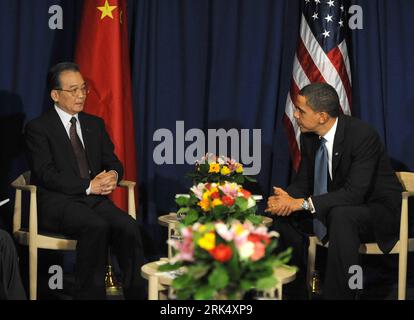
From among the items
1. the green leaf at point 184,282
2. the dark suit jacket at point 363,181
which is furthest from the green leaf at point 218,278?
the dark suit jacket at point 363,181

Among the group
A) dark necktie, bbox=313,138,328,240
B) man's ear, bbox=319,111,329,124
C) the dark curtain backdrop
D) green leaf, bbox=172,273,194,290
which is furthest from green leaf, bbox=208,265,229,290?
the dark curtain backdrop

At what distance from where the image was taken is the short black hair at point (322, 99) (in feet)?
14.4

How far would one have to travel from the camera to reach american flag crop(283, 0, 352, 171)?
5297mm

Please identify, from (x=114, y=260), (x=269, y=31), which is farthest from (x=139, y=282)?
(x=269, y=31)

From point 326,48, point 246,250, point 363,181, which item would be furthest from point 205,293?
point 326,48

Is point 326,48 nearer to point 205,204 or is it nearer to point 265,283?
point 205,204

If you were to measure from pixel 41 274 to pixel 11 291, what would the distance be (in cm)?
155

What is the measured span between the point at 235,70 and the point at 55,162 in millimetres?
1668

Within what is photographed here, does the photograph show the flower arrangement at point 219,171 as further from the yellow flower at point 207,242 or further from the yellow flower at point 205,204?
the yellow flower at point 207,242

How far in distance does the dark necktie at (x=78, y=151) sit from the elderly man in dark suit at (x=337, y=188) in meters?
1.18

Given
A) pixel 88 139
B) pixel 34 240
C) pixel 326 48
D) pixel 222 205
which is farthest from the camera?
pixel 326 48

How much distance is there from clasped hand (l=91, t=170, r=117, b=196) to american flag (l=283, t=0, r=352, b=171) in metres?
1.59

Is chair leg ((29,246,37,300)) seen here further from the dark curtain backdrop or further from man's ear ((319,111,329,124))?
man's ear ((319,111,329,124))

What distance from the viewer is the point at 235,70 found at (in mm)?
5578
